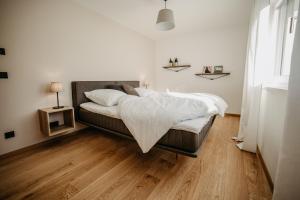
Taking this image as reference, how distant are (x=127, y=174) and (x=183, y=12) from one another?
3.22 m

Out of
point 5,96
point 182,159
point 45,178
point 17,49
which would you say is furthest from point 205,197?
point 17,49

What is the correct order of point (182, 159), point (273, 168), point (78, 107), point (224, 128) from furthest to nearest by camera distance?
point (224, 128), point (78, 107), point (182, 159), point (273, 168)

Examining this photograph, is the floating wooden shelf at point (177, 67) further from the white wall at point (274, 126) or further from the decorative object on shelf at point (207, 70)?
the white wall at point (274, 126)

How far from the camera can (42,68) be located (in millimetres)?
2123

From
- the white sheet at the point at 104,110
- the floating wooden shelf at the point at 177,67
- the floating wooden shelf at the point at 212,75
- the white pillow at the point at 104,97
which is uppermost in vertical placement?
the floating wooden shelf at the point at 177,67

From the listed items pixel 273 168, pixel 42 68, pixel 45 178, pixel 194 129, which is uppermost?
pixel 42 68

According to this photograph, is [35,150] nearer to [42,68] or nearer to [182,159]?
[42,68]

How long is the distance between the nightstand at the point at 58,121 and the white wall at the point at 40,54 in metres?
0.15

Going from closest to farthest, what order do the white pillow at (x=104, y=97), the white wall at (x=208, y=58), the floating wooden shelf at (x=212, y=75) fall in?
the white pillow at (x=104, y=97), the white wall at (x=208, y=58), the floating wooden shelf at (x=212, y=75)

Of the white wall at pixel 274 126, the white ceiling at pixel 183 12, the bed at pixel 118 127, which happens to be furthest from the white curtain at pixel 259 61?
the white ceiling at pixel 183 12

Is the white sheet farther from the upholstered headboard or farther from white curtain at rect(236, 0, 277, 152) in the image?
white curtain at rect(236, 0, 277, 152)

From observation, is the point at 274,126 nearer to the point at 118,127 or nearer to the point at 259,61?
the point at 259,61

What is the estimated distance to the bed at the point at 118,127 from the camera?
1354 mm

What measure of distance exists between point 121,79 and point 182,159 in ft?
8.61
